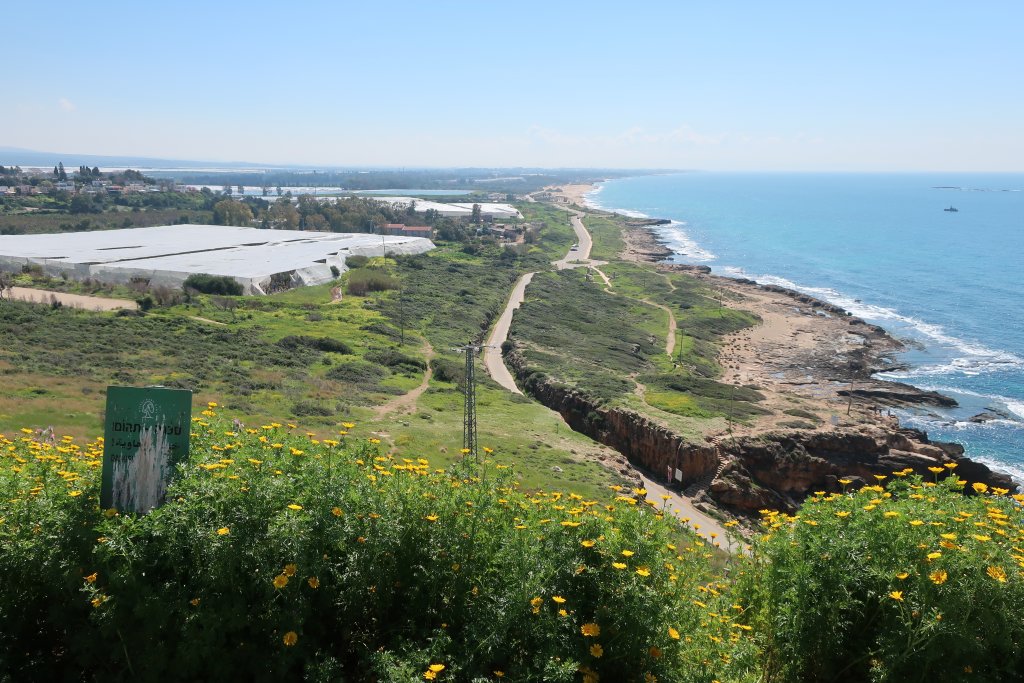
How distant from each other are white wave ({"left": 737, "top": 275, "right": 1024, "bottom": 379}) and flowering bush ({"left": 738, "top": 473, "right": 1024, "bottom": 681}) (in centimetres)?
6202

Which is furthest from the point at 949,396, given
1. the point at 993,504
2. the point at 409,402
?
the point at 993,504

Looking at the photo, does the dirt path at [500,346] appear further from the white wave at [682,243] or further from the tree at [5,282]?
the white wave at [682,243]

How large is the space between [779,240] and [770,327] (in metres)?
98.2

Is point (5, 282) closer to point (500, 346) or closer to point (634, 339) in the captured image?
point (500, 346)

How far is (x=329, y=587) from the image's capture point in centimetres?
766

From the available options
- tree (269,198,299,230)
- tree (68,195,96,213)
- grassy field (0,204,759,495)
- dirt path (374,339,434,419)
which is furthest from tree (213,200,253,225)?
dirt path (374,339,434,419)

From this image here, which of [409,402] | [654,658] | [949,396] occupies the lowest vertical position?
[949,396]

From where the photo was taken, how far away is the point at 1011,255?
455 ft

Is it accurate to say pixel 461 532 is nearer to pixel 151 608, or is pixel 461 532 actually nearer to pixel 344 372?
pixel 151 608

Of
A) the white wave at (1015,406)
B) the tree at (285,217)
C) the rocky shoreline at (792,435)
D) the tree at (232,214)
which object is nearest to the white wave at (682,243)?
the rocky shoreline at (792,435)

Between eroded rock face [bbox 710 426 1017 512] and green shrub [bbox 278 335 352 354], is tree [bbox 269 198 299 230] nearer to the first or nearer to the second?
green shrub [bbox 278 335 352 354]

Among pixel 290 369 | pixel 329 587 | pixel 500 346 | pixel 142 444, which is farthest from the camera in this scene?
pixel 500 346

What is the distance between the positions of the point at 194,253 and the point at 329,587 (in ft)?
285

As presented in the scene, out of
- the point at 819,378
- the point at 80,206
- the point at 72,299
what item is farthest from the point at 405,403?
the point at 80,206
